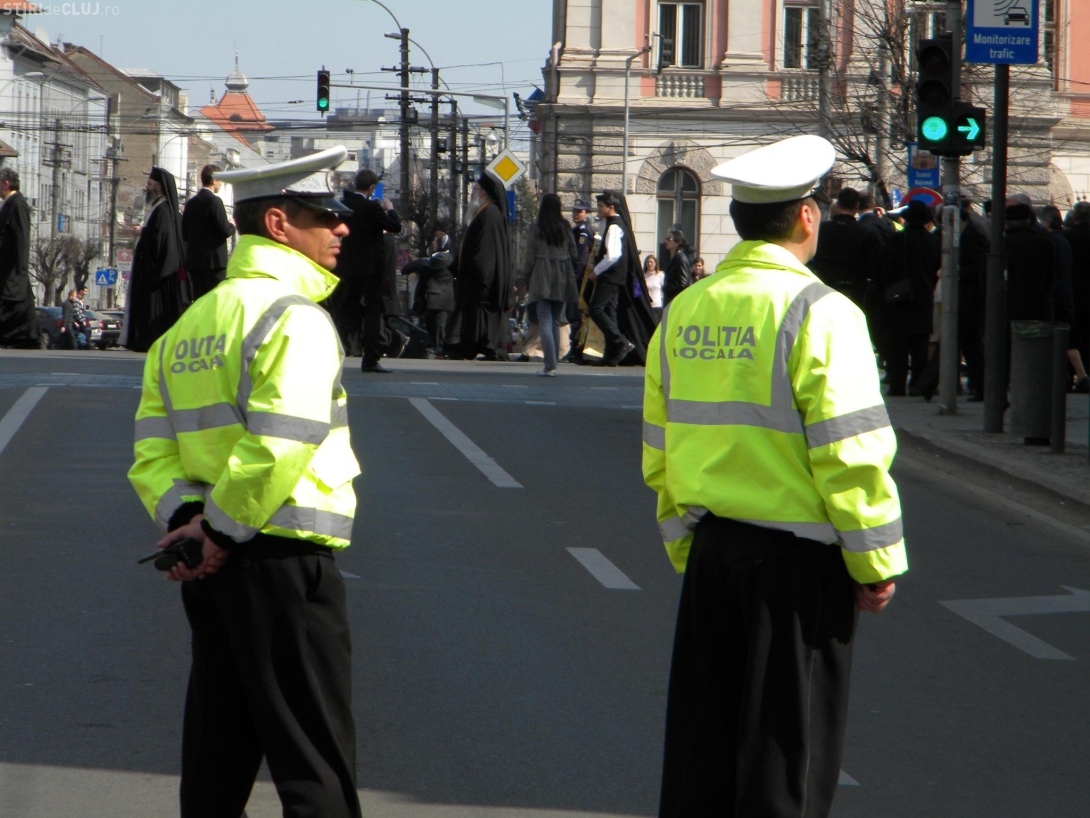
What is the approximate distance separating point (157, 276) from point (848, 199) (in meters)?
7.00

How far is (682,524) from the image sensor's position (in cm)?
390

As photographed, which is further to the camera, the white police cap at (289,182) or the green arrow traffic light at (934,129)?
the green arrow traffic light at (934,129)

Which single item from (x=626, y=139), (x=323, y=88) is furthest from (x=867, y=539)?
(x=626, y=139)

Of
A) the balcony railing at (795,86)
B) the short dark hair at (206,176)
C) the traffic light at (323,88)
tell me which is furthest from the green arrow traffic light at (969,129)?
the balcony railing at (795,86)

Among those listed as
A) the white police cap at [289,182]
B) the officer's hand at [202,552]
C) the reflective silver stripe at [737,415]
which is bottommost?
the officer's hand at [202,552]

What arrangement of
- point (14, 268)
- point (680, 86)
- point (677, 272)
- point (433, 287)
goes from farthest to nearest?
point (680, 86) < point (433, 287) < point (677, 272) < point (14, 268)

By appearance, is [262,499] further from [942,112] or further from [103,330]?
[103,330]

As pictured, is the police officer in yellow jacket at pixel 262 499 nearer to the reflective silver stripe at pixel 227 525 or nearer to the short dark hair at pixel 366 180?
the reflective silver stripe at pixel 227 525

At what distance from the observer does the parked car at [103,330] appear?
60969 millimetres

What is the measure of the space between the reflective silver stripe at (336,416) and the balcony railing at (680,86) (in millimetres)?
41884

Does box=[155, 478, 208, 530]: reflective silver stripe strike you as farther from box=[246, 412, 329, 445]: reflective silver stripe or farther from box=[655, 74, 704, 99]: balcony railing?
box=[655, 74, 704, 99]: balcony railing

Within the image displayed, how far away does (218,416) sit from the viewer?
364 cm

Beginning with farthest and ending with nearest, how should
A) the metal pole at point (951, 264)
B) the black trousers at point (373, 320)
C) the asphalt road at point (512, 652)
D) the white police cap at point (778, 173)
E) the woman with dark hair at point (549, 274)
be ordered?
the woman with dark hair at point (549, 274), the black trousers at point (373, 320), the metal pole at point (951, 264), the asphalt road at point (512, 652), the white police cap at point (778, 173)

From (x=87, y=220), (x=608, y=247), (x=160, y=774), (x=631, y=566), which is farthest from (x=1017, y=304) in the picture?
(x=87, y=220)
